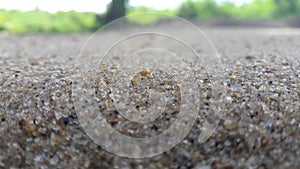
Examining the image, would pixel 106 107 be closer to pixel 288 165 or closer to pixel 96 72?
pixel 96 72

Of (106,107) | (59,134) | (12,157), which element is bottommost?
(12,157)

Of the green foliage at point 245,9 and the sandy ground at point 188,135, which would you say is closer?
the sandy ground at point 188,135

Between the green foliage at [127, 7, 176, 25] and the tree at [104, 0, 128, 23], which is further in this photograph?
the green foliage at [127, 7, 176, 25]

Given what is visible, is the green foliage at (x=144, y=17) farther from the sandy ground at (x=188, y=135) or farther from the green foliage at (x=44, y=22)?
the sandy ground at (x=188, y=135)

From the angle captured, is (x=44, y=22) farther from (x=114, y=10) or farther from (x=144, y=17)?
(x=144, y=17)

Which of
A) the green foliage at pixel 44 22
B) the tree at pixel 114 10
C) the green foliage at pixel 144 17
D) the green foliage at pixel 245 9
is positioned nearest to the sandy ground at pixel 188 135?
the green foliage at pixel 44 22

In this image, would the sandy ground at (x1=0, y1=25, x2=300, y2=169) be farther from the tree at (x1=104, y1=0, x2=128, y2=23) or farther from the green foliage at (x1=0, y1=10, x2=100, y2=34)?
the tree at (x1=104, y1=0, x2=128, y2=23)

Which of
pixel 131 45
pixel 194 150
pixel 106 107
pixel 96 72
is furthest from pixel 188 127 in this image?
pixel 131 45

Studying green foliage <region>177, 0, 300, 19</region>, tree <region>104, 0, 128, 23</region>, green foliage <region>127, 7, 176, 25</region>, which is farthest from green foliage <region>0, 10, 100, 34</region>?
green foliage <region>177, 0, 300, 19</region>
